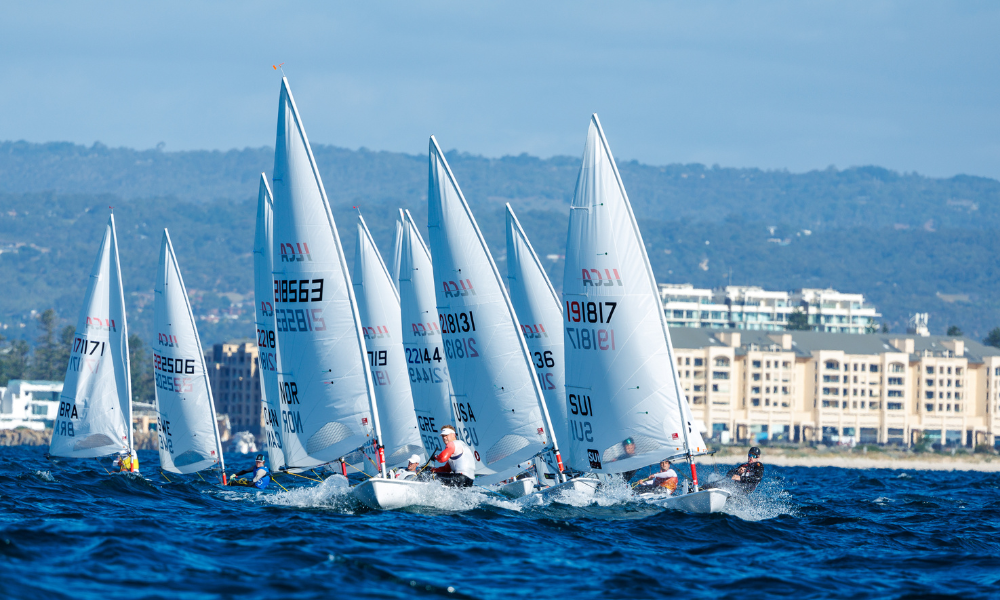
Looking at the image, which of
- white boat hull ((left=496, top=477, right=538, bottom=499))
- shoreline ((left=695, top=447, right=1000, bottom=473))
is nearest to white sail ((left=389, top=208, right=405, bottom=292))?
white boat hull ((left=496, top=477, right=538, bottom=499))

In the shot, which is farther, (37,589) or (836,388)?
(836,388)

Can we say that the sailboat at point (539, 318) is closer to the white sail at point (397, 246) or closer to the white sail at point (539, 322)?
the white sail at point (539, 322)

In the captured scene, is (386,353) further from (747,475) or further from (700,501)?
(700,501)

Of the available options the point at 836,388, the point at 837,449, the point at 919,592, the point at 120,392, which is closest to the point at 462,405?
the point at 919,592

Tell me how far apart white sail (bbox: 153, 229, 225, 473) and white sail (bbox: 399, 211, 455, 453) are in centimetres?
871

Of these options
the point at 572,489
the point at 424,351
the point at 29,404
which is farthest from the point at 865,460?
the point at 572,489

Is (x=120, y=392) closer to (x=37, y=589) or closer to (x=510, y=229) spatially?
(x=510, y=229)

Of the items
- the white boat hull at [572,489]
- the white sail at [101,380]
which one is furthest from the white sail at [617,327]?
the white sail at [101,380]

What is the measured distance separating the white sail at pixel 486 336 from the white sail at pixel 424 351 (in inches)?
109

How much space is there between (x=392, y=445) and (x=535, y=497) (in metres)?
8.69

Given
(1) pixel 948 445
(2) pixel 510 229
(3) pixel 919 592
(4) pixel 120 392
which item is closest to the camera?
(3) pixel 919 592

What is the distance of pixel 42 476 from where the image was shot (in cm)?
4153

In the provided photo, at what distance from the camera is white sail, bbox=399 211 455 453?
3556cm

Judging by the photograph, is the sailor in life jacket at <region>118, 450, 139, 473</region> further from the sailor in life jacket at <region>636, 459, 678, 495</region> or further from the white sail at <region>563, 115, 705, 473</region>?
the white sail at <region>563, 115, 705, 473</region>
